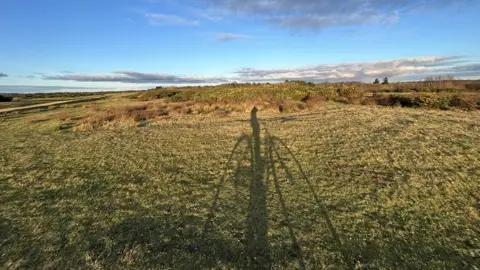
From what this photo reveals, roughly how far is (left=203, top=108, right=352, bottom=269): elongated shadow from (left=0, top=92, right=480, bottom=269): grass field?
0.03 metres

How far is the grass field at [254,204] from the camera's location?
461cm

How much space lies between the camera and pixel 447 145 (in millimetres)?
9312

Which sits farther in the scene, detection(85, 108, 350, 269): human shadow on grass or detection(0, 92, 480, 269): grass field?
detection(0, 92, 480, 269): grass field

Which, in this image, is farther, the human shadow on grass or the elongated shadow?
the elongated shadow

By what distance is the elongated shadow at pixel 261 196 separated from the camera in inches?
183

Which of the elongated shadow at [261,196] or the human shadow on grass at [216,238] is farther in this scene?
the elongated shadow at [261,196]

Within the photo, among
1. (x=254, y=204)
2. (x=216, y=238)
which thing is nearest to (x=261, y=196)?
(x=254, y=204)

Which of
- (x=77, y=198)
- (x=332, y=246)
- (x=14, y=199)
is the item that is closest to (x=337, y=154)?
(x=332, y=246)

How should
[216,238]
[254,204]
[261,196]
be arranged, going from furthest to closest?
1. [261,196]
2. [254,204]
3. [216,238]

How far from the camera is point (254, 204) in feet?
21.3

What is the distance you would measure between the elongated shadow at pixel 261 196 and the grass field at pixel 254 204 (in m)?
0.03

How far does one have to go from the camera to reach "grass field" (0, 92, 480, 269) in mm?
4609

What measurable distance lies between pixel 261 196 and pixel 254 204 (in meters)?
0.48

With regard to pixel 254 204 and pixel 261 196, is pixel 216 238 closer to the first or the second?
pixel 254 204
